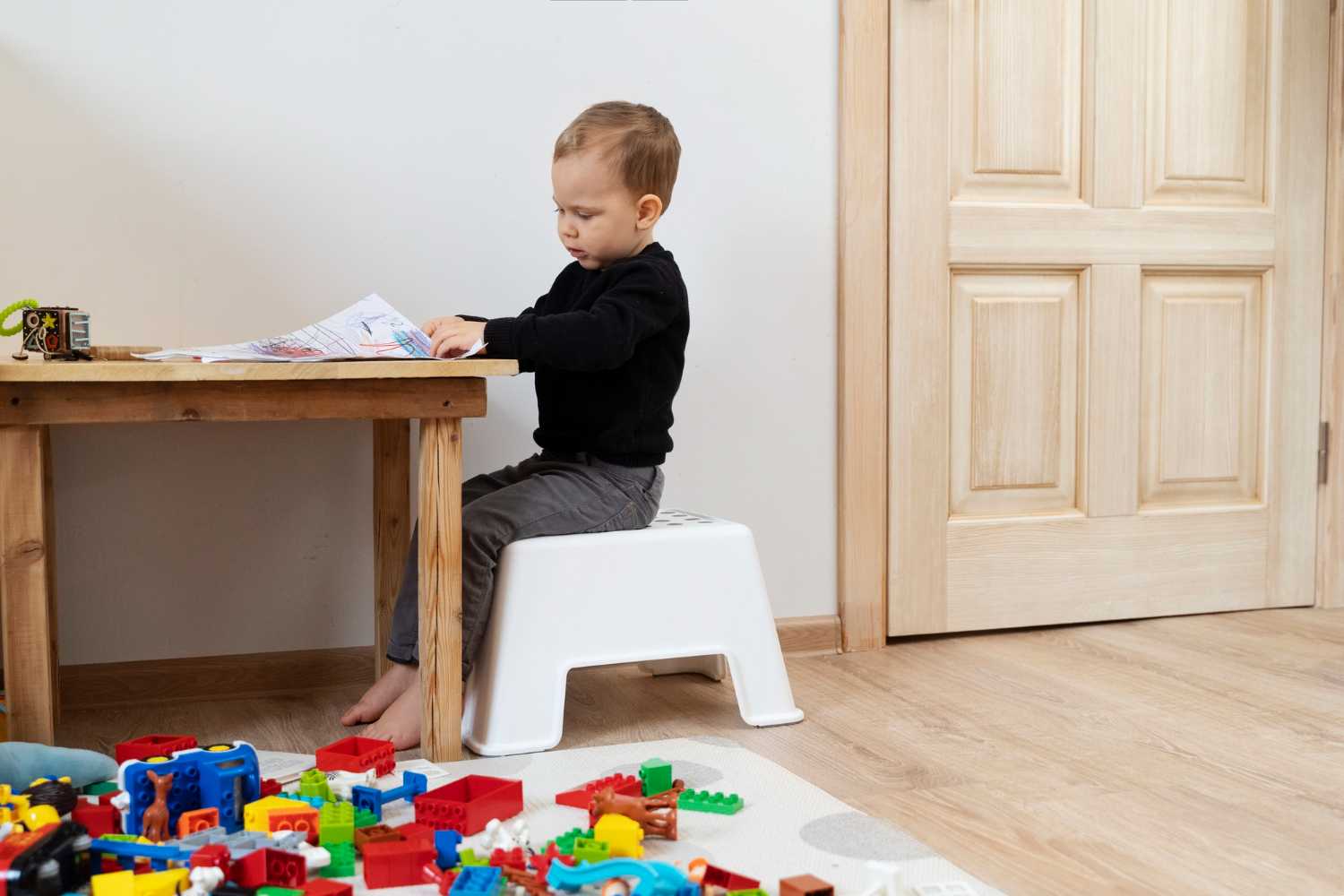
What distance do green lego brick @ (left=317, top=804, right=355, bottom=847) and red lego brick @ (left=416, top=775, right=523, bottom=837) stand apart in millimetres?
68

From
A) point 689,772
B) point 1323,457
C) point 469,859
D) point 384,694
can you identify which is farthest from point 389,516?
point 1323,457

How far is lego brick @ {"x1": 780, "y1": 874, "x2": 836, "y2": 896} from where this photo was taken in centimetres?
81

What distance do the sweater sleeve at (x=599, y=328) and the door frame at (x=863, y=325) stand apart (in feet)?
1.47

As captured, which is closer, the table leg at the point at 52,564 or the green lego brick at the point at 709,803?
the green lego brick at the point at 709,803

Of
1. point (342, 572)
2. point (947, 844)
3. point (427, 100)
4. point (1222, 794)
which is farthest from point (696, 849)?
point (427, 100)

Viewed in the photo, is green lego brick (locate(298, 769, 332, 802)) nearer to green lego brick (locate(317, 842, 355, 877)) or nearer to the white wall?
green lego brick (locate(317, 842, 355, 877))

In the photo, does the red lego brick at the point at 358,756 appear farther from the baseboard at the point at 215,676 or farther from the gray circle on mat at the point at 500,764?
the baseboard at the point at 215,676

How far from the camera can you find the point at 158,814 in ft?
3.11

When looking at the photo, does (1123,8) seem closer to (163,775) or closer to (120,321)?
(120,321)

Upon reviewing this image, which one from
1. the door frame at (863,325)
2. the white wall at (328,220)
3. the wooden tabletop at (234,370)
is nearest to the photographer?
the wooden tabletop at (234,370)

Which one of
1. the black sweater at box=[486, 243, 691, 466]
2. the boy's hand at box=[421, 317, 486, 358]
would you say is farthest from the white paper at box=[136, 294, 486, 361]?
the black sweater at box=[486, 243, 691, 466]

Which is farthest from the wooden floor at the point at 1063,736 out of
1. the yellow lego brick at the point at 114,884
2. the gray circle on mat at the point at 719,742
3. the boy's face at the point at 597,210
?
the boy's face at the point at 597,210

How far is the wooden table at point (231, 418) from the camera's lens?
1076mm

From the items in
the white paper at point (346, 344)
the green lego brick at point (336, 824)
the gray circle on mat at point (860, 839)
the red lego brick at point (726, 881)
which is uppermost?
the white paper at point (346, 344)
